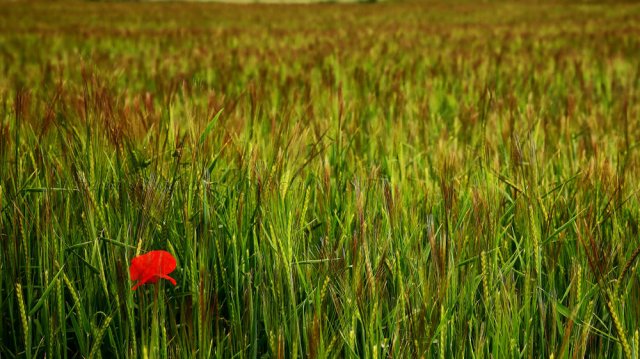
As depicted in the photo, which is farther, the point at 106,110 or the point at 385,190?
the point at 106,110

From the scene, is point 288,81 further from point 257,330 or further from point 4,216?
point 257,330

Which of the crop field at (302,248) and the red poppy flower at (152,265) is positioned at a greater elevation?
the red poppy flower at (152,265)

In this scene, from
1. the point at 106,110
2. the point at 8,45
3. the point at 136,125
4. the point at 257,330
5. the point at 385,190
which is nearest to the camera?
the point at 257,330

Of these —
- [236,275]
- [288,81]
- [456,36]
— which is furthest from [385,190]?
[456,36]

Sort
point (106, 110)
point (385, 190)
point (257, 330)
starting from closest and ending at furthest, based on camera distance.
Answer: point (257, 330)
point (385, 190)
point (106, 110)

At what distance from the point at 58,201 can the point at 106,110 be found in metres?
0.20

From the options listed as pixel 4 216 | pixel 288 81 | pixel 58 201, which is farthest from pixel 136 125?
pixel 288 81

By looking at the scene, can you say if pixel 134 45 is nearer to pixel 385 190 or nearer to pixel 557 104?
pixel 557 104

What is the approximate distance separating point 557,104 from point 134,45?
402 centimetres

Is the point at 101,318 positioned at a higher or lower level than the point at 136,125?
lower

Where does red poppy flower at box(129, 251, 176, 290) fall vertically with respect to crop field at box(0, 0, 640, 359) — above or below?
above

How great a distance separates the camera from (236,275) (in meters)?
0.91

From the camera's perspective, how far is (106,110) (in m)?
1.26

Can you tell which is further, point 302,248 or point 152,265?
point 302,248
